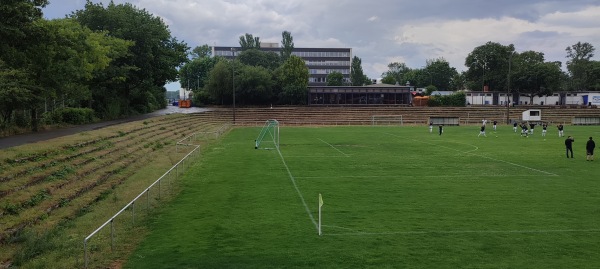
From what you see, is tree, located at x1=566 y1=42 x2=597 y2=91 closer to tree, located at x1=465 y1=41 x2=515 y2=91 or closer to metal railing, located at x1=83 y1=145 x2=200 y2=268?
tree, located at x1=465 y1=41 x2=515 y2=91

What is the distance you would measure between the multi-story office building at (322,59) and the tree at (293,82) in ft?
285

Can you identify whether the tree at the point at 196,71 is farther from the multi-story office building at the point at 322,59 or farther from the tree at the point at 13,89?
the tree at the point at 13,89

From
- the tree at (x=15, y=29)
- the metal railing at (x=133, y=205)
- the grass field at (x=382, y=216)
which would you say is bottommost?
the grass field at (x=382, y=216)

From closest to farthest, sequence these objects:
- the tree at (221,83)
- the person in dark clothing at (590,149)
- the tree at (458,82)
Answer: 1. the person in dark clothing at (590,149)
2. the tree at (221,83)
3. the tree at (458,82)

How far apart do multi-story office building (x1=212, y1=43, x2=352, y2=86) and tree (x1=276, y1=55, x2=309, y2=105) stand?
285 feet

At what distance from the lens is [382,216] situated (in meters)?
14.7

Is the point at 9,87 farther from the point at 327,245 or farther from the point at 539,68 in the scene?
the point at 539,68

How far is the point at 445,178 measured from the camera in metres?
22.2

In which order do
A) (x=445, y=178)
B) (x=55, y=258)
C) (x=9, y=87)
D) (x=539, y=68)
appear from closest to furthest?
(x=55, y=258)
(x=445, y=178)
(x=9, y=87)
(x=539, y=68)

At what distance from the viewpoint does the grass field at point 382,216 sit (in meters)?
10.9

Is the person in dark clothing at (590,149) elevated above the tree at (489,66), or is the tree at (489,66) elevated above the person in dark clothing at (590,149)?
the tree at (489,66)

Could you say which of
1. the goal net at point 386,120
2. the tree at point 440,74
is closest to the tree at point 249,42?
the tree at point 440,74

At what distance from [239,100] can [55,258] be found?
3108 inches

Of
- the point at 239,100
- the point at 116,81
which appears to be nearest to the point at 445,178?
the point at 116,81
